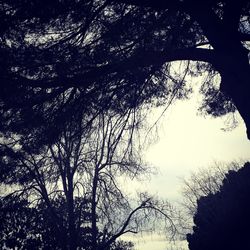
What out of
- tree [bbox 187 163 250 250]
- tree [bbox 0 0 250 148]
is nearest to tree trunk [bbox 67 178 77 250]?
tree [bbox 0 0 250 148]

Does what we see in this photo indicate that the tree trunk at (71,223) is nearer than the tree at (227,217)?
No

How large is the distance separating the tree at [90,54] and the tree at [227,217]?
1.13 m

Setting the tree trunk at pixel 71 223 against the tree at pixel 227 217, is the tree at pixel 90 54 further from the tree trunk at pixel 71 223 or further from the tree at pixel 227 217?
the tree trunk at pixel 71 223

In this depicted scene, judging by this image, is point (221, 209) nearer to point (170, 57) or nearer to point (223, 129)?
point (170, 57)

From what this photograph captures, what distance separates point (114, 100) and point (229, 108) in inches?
126

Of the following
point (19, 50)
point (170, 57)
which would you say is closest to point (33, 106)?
point (19, 50)

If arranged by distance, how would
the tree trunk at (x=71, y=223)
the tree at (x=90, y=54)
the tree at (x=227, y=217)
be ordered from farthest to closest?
the tree trunk at (x=71, y=223) < the tree at (x=90, y=54) < the tree at (x=227, y=217)

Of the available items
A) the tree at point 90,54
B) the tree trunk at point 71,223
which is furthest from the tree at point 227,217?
the tree trunk at point 71,223

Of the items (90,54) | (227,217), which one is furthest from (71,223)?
(227,217)

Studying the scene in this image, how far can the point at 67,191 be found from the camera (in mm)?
12312

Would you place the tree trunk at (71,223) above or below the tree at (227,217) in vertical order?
above

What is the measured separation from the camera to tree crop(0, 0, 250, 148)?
4.48m

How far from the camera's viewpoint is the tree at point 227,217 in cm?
338

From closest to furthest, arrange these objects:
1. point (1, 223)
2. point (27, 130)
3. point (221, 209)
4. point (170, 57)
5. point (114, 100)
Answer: point (221, 209), point (170, 57), point (27, 130), point (114, 100), point (1, 223)
